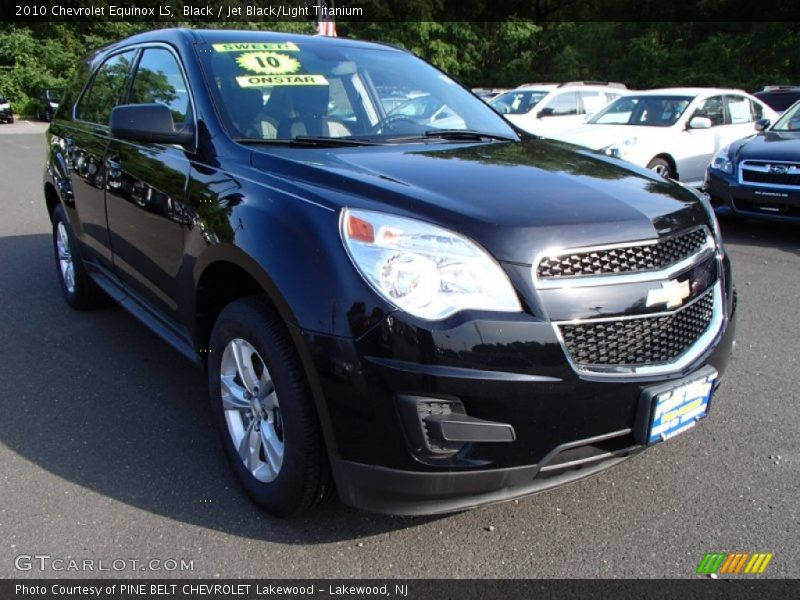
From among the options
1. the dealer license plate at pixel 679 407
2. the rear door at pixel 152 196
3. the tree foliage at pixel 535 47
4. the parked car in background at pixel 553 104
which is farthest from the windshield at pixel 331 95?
the tree foliage at pixel 535 47

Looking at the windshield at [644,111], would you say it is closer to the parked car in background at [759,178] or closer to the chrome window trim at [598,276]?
the parked car in background at [759,178]

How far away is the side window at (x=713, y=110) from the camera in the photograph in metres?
9.67

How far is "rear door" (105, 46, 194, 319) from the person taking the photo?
2.99 m

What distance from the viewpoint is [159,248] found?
3.14 meters

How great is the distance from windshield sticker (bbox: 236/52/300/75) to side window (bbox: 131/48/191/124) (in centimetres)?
30

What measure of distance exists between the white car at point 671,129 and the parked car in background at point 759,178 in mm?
1153

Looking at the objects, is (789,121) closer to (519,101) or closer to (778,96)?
(519,101)

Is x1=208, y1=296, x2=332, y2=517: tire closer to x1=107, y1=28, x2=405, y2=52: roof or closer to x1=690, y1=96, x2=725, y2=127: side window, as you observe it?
x1=107, y1=28, x2=405, y2=52: roof

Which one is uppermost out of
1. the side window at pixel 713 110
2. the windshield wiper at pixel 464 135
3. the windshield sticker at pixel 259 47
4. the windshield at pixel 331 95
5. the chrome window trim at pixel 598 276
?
the windshield sticker at pixel 259 47

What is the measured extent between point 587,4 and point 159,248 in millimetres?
41300

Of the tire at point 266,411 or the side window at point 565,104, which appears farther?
the side window at point 565,104
